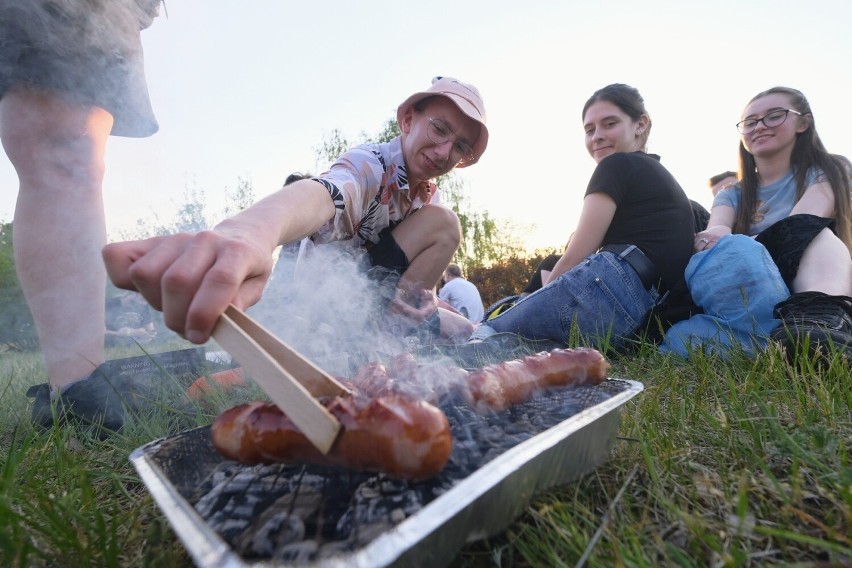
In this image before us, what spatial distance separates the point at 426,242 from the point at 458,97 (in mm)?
1295

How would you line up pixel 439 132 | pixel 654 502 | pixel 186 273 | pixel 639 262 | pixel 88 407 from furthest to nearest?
1. pixel 439 132
2. pixel 639 262
3. pixel 88 407
4. pixel 654 502
5. pixel 186 273

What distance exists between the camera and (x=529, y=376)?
5.30 feet

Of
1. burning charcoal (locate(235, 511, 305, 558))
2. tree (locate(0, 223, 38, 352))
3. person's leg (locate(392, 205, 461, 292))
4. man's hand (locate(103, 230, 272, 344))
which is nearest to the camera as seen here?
burning charcoal (locate(235, 511, 305, 558))

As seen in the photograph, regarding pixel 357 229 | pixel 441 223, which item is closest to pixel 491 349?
pixel 357 229

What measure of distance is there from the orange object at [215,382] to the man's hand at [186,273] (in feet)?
4.26

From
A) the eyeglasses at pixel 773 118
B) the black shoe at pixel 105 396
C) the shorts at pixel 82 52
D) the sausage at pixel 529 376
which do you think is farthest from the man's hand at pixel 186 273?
the eyeglasses at pixel 773 118

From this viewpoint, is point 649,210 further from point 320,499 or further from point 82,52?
point 82,52

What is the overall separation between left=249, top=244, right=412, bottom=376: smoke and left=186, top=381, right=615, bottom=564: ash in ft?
4.50

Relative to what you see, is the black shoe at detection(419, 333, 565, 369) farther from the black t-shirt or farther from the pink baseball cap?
the pink baseball cap

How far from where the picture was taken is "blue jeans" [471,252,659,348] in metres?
3.45

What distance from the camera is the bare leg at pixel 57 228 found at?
228cm

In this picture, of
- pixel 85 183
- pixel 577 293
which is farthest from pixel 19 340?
pixel 577 293

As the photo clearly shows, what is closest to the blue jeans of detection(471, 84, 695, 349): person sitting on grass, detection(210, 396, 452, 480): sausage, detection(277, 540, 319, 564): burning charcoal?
detection(471, 84, 695, 349): person sitting on grass

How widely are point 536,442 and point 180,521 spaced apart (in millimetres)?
670
